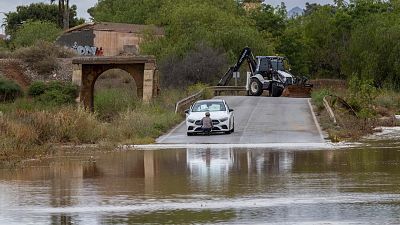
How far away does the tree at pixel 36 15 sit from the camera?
140 metres

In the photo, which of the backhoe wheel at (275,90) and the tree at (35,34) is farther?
the tree at (35,34)

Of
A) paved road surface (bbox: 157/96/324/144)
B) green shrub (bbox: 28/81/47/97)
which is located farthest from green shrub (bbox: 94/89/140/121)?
paved road surface (bbox: 157/96/324/144)

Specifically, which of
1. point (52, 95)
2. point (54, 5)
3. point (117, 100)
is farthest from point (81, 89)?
point (54, 5)

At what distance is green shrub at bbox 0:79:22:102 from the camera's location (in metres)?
70.8

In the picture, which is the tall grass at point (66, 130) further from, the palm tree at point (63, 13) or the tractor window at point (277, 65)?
the palm tree at point (63, 13)

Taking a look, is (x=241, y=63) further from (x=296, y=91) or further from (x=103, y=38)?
(x=103, y=38)

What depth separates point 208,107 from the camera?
4175 cm

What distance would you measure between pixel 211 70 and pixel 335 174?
56.6 m

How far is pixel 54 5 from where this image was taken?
468 ft

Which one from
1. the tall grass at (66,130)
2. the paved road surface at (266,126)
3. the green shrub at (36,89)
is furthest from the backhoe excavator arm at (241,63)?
the tall grass at (66,130)

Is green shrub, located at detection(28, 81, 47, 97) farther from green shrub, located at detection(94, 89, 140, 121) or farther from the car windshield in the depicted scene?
the car windshield

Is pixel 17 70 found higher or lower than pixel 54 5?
lower

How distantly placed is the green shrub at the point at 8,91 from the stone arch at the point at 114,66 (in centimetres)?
497

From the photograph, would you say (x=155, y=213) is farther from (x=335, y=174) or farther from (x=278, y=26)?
(x=278, y=26)
